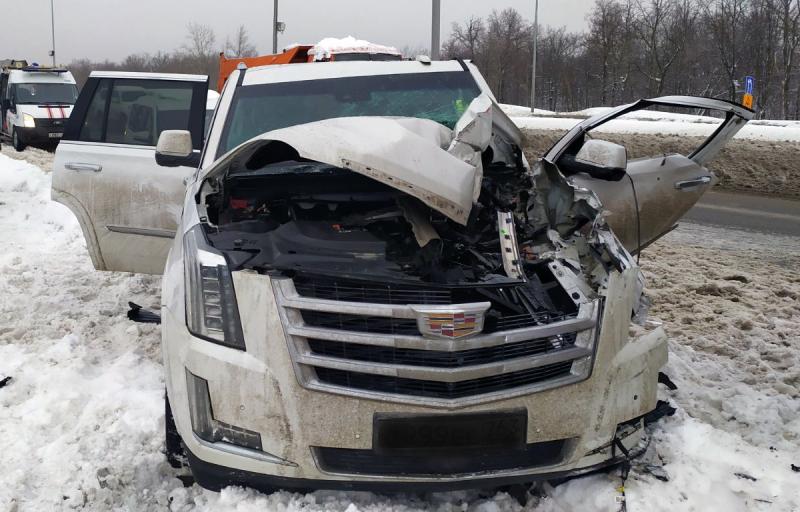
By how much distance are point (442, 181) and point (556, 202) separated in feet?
3.29

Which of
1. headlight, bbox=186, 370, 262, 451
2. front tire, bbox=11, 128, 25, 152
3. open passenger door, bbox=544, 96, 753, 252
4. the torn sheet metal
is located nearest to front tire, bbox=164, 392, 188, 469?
headlight, bbox=186, 370, 262, 451

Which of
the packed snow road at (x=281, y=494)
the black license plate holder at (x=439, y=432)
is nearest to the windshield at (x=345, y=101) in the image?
the packed snow road at (x=281, y=494)

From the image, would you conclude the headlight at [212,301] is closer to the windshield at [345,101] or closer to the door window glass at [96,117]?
the windshield at [345,101]

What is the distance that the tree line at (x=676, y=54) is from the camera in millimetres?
36344

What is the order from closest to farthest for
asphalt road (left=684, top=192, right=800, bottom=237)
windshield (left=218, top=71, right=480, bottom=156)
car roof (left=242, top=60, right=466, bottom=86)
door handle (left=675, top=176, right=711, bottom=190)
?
1. windshield (left=218, top=71, right=480, bottom=156)
2. car roof (left=242, top=60, right=466, bottom=86)
3. door handle (left=675, top=176, right=711, bottom=190)
4. asphalt road (left=684, top=192, right=800, bottom=237)

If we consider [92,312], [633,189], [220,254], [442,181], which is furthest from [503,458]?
[92,312]

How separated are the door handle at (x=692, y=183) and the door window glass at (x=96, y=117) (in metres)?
4.37

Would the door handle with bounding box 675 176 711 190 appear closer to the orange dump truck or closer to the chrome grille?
the chrome grille

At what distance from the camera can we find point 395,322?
2.51m

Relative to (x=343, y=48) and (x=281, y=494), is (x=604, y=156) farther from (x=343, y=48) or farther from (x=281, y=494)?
(x=343, y=48)

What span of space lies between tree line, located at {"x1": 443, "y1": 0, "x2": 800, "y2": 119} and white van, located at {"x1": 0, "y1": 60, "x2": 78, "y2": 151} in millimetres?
21071

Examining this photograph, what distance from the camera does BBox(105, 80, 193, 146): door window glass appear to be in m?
5.54

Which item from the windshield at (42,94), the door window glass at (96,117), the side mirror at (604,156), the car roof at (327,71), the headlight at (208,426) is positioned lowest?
Result: the headlight at (208,426)

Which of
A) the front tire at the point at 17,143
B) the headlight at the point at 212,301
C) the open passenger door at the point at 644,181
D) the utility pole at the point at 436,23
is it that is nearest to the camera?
the headlight at the point at 212,301
